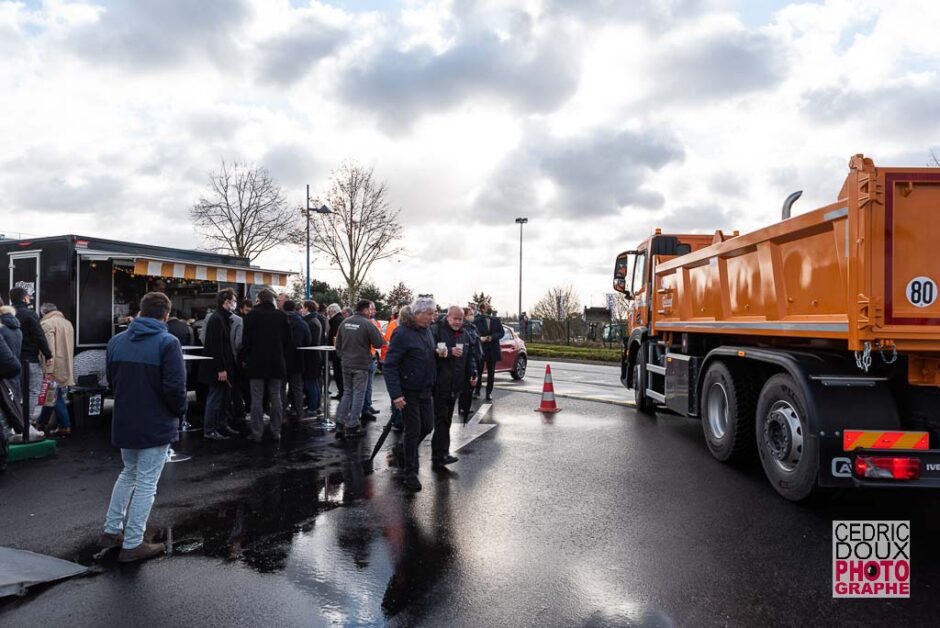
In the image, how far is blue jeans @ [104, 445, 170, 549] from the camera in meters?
4.20

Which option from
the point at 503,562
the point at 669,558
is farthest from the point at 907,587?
the point at 503,562

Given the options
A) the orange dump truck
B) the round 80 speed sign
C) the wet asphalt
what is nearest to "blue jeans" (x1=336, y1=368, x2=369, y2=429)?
the wet asphalt

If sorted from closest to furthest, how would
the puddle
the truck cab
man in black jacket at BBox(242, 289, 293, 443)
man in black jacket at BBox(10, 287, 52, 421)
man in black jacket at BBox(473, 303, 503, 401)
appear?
the puddle, man in black jacket at BBox(10, 287, 52, 421), man in black jacket at BBox(242, 289, 293, 443), the truck cab, man in black jacket at BBox(473, 303, 503, 401)

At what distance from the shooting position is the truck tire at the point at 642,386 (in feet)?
34.1

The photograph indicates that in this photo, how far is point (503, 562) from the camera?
4.16 metres

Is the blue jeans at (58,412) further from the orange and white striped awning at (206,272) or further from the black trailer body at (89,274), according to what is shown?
the orange and white striped awning at (206,272)

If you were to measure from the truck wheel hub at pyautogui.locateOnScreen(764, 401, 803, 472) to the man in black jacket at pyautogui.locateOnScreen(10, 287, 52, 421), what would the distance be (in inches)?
316

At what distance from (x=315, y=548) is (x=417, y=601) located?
1131 millimetres

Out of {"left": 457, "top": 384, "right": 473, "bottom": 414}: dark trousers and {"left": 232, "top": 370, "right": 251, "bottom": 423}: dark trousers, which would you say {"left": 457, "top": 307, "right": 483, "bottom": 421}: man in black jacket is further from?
{"left": 232, "top": 370, "right": 251, "bottom": 423}: dark trousers

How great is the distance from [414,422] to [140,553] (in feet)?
8.87

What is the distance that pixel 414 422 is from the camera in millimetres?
6230

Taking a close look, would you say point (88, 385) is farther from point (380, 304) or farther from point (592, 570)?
point (380, 304)

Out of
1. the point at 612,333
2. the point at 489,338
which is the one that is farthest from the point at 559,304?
the point at 489,338

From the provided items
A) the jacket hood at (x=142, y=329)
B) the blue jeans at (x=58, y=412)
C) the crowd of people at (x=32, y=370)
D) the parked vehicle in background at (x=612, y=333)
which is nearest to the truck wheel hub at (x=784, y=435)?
the jacket hood at (x=142, y=329)
